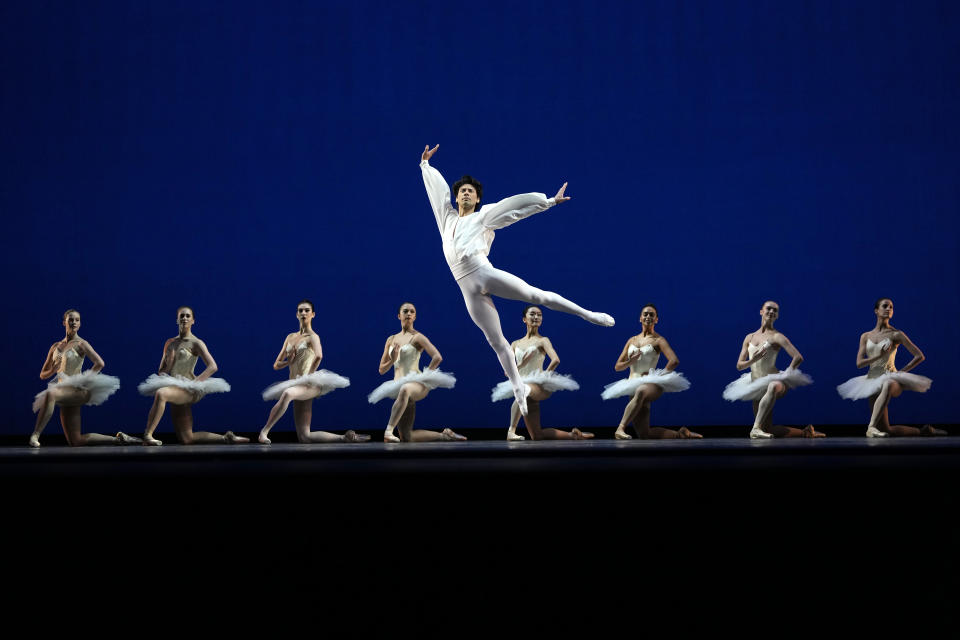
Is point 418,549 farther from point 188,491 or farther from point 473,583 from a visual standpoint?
point 188,491

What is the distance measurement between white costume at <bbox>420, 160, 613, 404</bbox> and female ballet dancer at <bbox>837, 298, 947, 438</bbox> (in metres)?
2.58

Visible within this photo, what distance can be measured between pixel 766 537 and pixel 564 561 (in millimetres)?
887

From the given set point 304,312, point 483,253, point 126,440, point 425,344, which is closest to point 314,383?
point 304,312

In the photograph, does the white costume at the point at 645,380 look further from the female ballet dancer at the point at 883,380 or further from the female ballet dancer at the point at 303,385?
the female ballet dancer at the point at 303,385

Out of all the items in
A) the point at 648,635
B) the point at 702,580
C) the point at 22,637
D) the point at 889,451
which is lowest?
the point at 22,637

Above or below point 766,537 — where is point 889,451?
above

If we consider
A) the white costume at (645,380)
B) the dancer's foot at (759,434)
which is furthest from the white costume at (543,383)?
the dancer's foot at (759,434)

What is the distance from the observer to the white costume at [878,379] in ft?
22.0

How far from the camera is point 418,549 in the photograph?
3.70m

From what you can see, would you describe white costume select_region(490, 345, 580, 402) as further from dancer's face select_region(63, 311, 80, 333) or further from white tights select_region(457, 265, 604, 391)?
dancer's face select_region(63, 311, 80, 333)

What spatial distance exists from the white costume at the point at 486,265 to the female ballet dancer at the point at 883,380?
258cm

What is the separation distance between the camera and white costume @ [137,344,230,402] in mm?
6922

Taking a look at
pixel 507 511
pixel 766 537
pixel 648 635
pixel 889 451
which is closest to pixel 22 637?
pixel 507 511

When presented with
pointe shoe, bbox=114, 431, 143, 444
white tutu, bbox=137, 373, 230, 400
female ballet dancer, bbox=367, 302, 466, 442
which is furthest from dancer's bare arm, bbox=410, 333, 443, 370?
pointe shoe, bbox=114, 431, 143, 444
